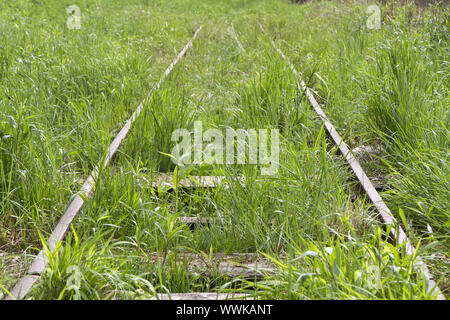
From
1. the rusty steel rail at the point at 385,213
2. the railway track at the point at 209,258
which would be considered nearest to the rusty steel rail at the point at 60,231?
the railway track at the point at 209,258

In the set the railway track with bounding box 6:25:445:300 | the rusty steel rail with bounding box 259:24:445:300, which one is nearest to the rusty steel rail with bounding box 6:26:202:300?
the railway track with bounding box 6:25:445:300

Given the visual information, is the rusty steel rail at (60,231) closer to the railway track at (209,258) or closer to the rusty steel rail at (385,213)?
the railway track at (209,258)

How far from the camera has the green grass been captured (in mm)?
2225

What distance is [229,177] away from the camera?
3094 mm

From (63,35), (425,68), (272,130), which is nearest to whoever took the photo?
(272,130)

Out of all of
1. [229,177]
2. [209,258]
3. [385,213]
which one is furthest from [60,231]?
[385,213]

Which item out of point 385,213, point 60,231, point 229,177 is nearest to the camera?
point 60,231

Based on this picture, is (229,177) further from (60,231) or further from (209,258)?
(60,231)

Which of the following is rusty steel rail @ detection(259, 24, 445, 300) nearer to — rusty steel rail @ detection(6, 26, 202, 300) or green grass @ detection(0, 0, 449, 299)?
green grass @ detection(0, 0, 449, 299)

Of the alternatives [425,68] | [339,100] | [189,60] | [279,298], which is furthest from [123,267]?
[189,60]

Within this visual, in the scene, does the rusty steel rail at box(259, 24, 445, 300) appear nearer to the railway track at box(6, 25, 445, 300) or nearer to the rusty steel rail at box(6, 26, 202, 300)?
→ the railway track at box(6, 25, 445, 300)
